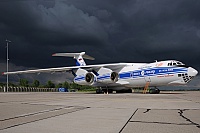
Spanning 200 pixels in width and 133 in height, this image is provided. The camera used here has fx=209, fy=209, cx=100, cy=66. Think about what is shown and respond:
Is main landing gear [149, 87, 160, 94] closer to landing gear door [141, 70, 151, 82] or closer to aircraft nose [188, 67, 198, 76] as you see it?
landing gear door [141, 70, 151, 82]

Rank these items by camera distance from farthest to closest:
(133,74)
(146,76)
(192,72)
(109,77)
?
(109,77) < (133,74) < (146,76) < (192,72)

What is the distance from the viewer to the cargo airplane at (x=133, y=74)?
1888 cm

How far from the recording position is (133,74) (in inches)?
872

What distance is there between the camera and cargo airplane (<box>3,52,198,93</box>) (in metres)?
18.9

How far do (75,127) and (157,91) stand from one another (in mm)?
18915

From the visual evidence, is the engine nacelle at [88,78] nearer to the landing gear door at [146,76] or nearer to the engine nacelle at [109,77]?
the engine nacelle at [109,77]

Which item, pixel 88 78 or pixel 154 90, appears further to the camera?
pixel 88 78

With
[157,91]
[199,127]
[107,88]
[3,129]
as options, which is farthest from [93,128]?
[107,88]

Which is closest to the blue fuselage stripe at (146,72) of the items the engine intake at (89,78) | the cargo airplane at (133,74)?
the cargo airplane at (133,74)

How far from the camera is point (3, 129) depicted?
11.6 feet

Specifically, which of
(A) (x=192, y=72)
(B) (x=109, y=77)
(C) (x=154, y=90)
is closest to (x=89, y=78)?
(B) (x=109, y=77)

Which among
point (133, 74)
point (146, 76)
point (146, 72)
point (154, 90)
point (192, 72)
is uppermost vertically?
point (146, 72)

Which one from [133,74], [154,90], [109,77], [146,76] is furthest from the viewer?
[109,77]

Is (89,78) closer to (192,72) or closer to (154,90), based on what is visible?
(154,90)
